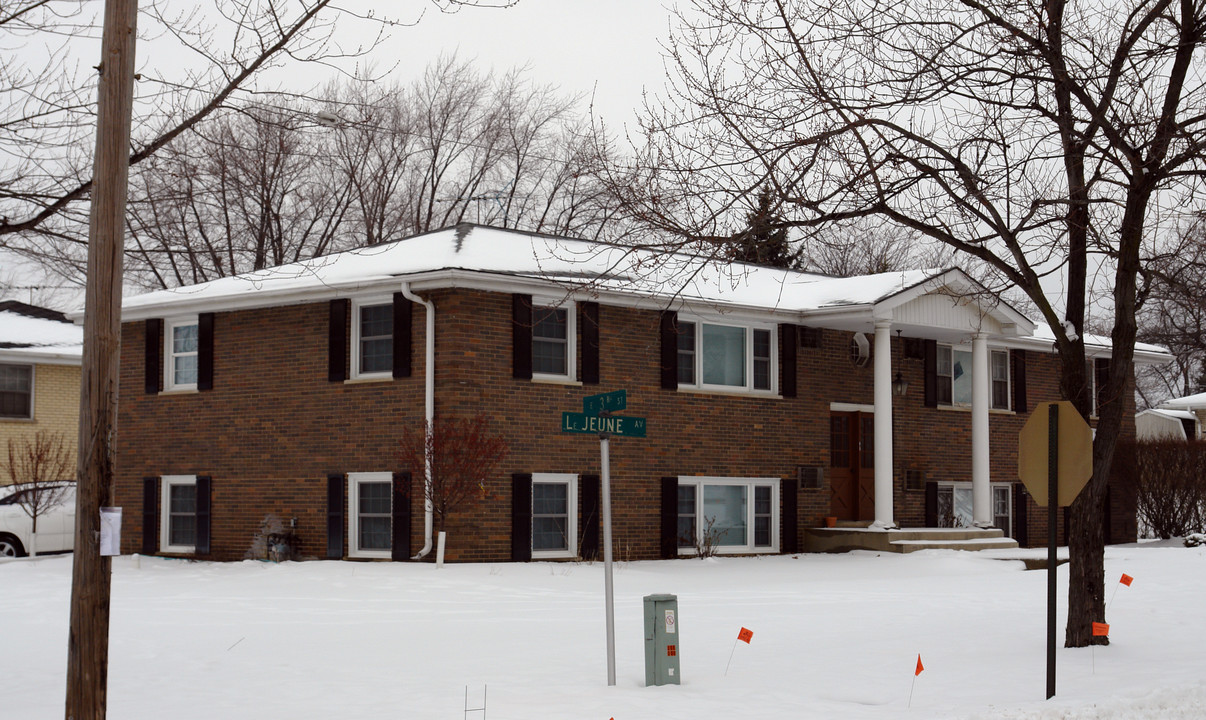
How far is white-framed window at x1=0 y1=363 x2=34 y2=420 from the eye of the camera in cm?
2948

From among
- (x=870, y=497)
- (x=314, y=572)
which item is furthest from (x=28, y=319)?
(x=870, y=497)

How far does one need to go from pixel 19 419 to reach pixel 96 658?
79.0 ft

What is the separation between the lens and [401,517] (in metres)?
19.8

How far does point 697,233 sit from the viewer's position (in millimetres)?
10977

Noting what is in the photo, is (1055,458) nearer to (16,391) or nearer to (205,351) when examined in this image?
(205,351)

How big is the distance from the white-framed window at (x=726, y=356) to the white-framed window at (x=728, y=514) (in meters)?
1.74

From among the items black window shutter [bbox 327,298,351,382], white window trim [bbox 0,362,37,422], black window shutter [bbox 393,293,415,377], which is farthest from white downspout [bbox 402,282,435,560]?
white window trim [bbox 0,362,37,422]

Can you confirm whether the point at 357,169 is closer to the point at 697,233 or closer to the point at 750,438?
the point at 750,438

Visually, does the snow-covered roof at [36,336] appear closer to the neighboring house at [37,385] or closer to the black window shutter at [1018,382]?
the neighboring house at [37,385]

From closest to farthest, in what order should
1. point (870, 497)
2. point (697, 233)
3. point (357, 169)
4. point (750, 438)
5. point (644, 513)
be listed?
point (697, 233), point (644, 513), point (750, 438), point (870, 497), point (357, 169)

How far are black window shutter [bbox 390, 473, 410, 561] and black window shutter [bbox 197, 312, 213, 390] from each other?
460 centimetres

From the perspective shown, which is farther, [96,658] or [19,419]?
[19,419]

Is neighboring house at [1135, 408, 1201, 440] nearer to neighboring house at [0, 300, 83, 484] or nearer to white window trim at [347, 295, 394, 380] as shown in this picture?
white window trim at [347, 295, 394, 380]

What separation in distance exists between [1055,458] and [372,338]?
13.4 meters
